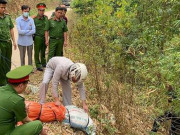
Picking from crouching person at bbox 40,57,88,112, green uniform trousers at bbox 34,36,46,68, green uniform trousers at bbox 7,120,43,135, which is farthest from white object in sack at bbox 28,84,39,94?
green uniform trousers at bbox 7,120,43,135

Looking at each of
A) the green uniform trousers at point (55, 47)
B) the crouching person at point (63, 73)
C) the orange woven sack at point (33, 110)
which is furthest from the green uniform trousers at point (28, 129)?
the green uniform trousers at point (55, 47)

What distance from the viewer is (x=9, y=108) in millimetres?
2586

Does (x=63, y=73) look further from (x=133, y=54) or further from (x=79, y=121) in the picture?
(x=133, y=54)

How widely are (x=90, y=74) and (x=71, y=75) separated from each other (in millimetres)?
2075

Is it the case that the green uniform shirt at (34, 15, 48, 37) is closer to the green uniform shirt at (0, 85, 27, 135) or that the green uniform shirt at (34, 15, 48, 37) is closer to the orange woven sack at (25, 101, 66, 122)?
the orange woven sack at (25, 101, 66, 122)

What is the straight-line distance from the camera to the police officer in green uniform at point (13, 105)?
2572mm

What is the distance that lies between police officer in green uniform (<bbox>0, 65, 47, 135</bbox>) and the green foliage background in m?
1.67

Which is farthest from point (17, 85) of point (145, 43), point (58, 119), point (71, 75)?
point (145, 43)

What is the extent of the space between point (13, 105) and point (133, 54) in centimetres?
298

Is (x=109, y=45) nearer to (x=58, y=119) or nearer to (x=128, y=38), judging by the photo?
(x=128, y=38)

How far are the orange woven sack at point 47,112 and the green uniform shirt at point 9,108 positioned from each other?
83 cm

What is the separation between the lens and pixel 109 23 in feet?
20.8

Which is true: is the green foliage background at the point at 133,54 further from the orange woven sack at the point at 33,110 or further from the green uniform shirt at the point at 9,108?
the green uniform shirt at the point at 9,108

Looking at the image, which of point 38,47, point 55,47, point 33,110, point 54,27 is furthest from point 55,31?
point 33,110
